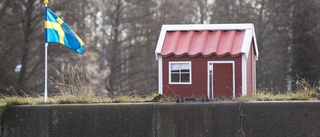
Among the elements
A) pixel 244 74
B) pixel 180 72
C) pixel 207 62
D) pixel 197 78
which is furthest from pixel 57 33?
pixel 244 74

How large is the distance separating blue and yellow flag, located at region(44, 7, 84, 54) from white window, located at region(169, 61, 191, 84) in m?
1.81

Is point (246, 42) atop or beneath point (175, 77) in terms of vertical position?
atop

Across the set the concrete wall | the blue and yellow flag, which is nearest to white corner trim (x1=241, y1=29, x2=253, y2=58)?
the concrete wall

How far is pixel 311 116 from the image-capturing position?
26.4ft

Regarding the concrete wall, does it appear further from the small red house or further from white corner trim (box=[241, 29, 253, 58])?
white corner trim (box=[241, 29, 253, 58])

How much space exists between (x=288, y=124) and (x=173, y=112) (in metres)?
1.75

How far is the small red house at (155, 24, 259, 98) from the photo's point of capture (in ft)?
33.5

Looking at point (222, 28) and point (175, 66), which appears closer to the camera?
point (175, 66)

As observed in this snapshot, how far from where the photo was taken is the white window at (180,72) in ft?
34.2

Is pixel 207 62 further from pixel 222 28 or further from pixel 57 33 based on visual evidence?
pixel 57 33

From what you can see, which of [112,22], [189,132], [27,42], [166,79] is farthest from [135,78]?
[189,132]

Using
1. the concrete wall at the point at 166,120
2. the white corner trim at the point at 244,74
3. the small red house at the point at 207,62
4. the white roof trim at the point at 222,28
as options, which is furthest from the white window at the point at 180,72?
the concrete wall at the point at 166,120

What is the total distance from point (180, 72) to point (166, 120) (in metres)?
2.12

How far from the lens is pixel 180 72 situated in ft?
34.2
